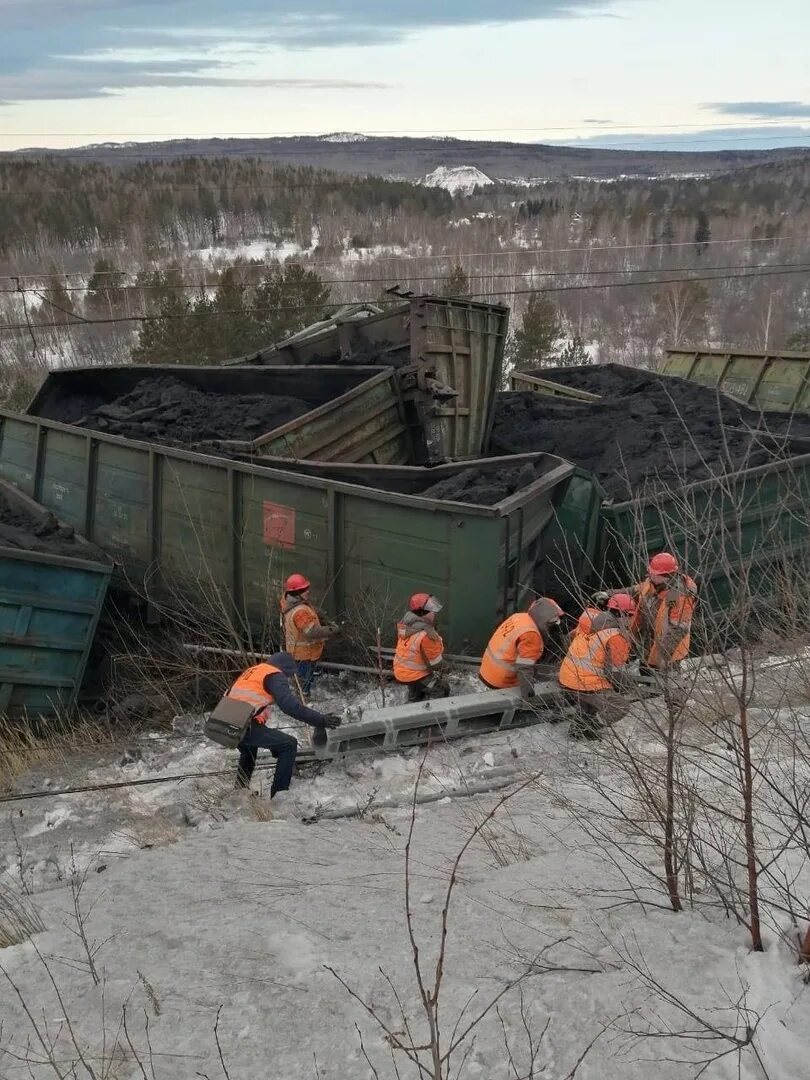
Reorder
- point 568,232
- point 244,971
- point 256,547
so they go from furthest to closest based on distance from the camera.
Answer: point 568,232, point 256,547, point 244,971

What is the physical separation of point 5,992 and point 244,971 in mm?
912

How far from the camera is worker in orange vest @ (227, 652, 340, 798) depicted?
518cm

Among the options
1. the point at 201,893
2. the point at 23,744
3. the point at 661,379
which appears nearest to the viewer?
the point at 201,893

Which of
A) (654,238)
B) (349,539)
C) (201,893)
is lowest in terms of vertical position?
(201,893)

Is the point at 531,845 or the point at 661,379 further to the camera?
the point at 661,379

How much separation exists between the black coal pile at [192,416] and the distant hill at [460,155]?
124 metres

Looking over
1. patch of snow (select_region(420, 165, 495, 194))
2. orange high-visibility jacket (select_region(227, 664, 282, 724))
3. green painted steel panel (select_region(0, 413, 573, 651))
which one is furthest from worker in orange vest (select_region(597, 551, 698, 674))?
patch of snow (select_region(420, 165, 495, 194))

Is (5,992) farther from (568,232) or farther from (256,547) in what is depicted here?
(568,232)

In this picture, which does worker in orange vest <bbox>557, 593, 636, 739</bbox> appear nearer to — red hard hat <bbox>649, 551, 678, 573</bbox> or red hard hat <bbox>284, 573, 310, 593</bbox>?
red hard hat <bbox>649, 551, 678, 573</bbox>

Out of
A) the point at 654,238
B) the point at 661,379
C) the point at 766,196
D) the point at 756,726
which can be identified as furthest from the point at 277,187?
the point at 756,726

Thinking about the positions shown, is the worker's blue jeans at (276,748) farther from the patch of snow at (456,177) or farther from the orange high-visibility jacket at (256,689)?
the patch of snow at (456,177)

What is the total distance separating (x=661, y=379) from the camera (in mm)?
10969

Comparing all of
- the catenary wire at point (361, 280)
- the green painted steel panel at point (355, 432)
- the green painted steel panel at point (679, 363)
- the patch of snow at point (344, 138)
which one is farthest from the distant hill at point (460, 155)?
the green painted steel panel at point (355, 432)

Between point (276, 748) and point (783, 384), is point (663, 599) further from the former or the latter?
point (783, 384)
